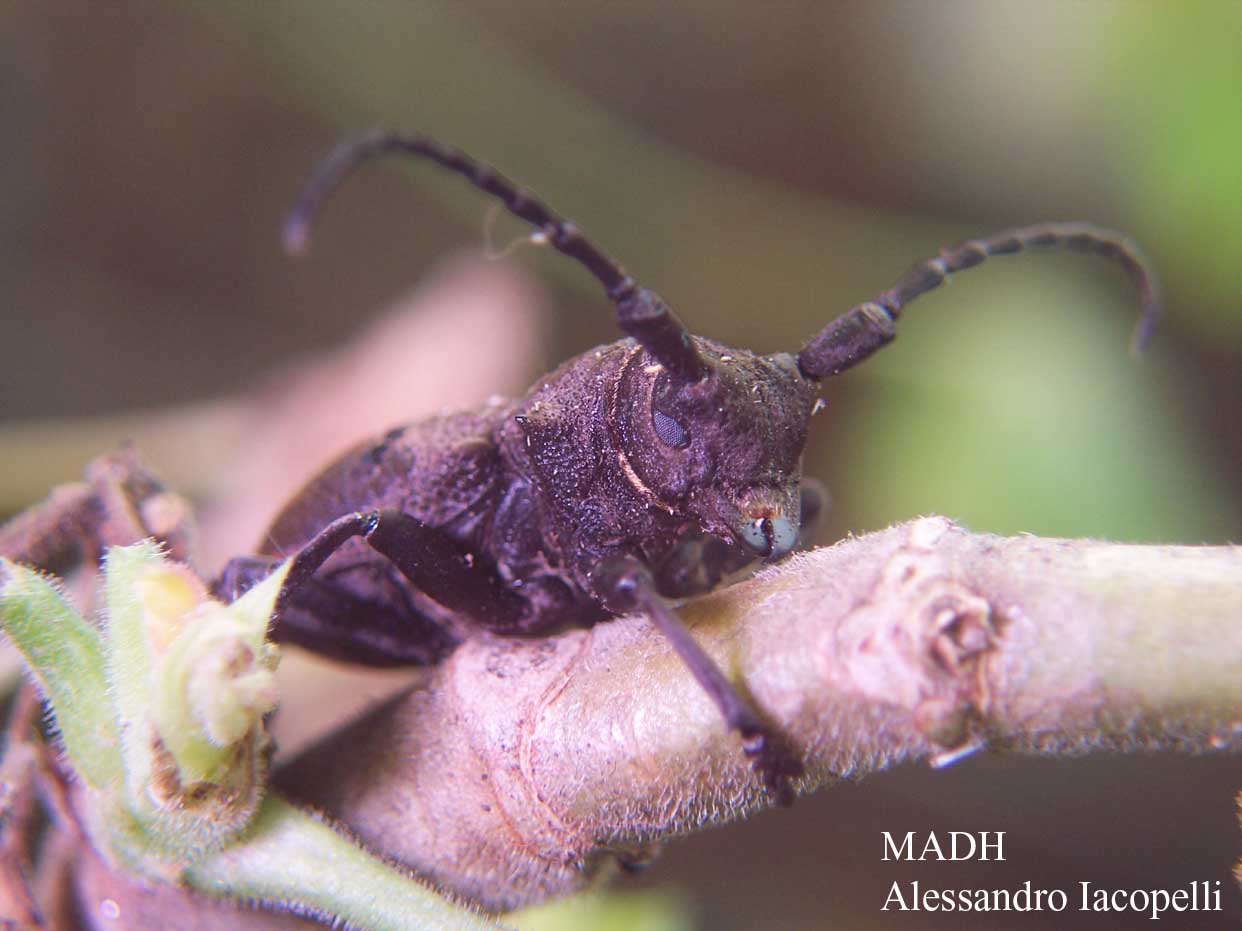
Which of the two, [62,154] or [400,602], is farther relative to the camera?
[62,154]

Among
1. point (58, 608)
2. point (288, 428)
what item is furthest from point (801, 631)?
point (288, 428)

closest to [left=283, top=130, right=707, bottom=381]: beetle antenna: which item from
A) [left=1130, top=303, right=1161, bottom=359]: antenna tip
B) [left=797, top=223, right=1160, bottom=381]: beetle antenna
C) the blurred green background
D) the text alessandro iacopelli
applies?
[left=797, top=223, right=1160, bottom=381]: beetle antenna

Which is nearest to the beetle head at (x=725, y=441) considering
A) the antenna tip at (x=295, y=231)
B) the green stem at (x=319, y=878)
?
the antenna tip at (x=295, y=231)

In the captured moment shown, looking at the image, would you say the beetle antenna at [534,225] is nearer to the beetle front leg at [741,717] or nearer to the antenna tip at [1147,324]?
the beetle front leg at [741,717]

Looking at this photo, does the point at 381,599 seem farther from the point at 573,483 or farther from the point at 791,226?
the point at 791,226

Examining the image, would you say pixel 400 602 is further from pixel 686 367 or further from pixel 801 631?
pixel 801 631
